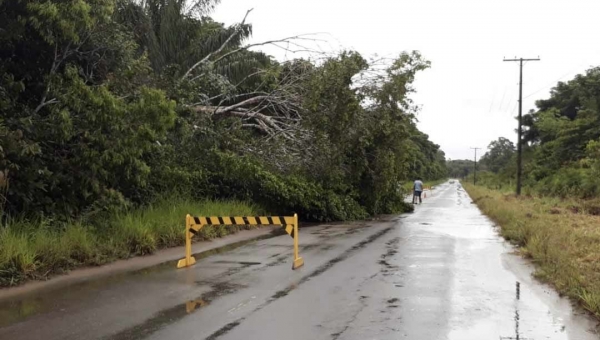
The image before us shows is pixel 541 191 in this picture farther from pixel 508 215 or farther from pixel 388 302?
pixel 388 302

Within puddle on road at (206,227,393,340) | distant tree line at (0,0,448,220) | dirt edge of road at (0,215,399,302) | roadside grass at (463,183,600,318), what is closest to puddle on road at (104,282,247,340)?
puddle on road at (206,227,393,340)

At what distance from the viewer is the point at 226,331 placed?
239 inches

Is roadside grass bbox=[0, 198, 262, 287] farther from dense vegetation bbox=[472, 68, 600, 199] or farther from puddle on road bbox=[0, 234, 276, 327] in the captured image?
dense vegetation bbox=[472, 68, 600, 199]

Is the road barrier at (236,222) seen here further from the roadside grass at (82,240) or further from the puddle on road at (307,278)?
the roadside grass at (82,240)

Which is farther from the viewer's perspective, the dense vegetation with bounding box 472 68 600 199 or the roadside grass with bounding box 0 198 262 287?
the dense vegetation with bounding box 472 68 600 199

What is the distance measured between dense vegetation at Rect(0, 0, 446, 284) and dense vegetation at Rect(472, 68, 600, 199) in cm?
1490

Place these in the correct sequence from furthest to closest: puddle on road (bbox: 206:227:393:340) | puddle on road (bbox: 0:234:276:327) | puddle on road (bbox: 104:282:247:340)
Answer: puddle on road (bbox: 0:234:276:327) → puddle on road (bbox: 206:227:393:340) → puddle on road (bbox: 104:282:247:340)

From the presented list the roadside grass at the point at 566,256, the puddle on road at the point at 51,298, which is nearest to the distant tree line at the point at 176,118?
the puddle on road at the point at 51,298

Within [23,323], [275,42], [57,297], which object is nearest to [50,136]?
[57,297]

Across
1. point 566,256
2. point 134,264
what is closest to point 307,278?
point 134,264

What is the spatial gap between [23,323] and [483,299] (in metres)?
6.07

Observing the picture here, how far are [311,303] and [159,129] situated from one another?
5.95m

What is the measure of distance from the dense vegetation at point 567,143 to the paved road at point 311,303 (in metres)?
27.6

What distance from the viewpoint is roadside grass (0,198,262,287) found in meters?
8.58
